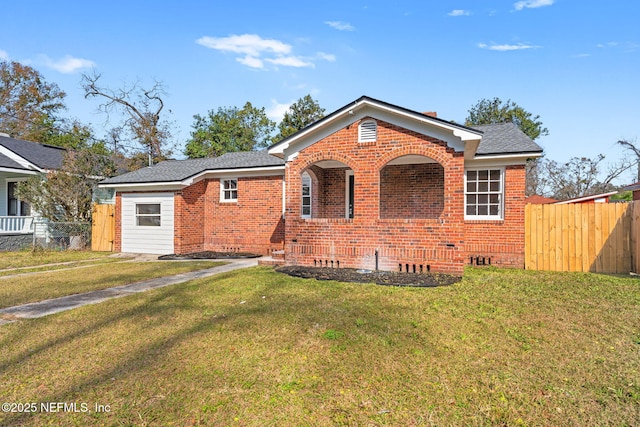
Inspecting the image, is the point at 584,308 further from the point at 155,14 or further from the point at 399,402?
the point at 155,14

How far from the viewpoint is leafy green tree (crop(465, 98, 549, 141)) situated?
35.4m

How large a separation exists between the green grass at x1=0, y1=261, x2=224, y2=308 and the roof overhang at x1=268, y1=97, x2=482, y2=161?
4.64 metres

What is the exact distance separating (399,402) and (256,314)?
111 inches

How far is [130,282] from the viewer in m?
8.02

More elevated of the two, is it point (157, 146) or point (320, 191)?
point (157, 146)

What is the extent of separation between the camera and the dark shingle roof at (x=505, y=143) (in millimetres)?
9977

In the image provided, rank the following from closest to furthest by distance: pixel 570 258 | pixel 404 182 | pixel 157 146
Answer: pixel 570 258
pixel 404 182
pixel 157 146

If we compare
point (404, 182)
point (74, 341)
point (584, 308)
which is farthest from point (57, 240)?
point (584, 308)

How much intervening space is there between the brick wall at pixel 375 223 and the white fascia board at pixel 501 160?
2245 millimetres

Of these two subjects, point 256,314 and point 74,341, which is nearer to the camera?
point 74,341

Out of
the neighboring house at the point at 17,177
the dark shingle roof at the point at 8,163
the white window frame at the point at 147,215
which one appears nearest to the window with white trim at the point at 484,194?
the white window frame at the point at 147,215

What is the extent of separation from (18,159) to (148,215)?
9.37m

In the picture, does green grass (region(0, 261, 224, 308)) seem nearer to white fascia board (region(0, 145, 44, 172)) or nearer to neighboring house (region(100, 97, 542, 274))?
neighboring house (region(100, 97, 542, 274))

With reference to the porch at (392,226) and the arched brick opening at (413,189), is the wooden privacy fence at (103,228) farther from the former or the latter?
the arched brick opening at (413,189)
